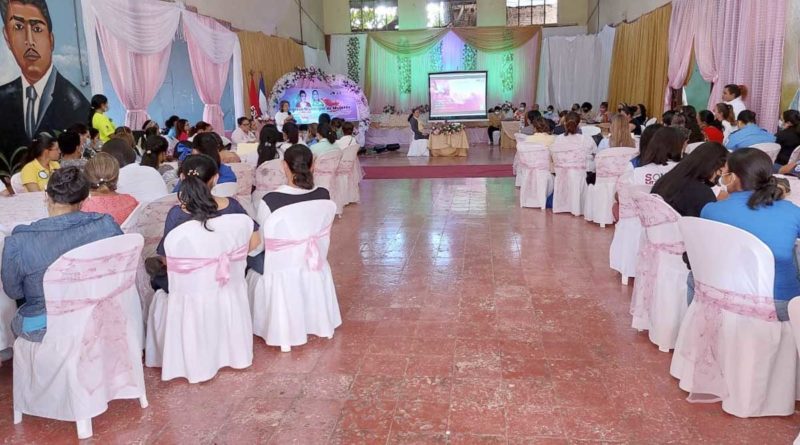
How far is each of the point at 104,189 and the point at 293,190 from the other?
0.97m

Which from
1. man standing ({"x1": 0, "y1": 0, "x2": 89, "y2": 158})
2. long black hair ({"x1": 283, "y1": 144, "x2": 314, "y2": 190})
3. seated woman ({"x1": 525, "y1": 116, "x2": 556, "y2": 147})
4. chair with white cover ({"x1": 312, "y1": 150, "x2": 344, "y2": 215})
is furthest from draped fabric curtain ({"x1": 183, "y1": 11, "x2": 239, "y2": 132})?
long black hair ({"x1": 283, "y1": 144, "x2": 314, "y2": 190})

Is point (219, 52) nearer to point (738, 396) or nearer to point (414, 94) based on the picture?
point (414, 94)

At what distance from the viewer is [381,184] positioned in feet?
32.1

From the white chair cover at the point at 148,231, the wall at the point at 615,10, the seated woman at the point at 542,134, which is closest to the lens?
the white chair cover at the point at 148,231

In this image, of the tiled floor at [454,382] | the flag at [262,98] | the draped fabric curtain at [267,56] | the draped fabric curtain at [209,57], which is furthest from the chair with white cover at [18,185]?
the flag at [262,98]

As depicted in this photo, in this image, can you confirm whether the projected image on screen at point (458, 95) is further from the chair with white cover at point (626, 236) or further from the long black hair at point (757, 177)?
the long black hair at point (757, 177)

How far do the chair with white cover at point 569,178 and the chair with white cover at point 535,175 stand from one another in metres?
0.24

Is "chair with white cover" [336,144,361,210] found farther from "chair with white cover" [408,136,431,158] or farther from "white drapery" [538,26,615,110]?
"white drapery" [538,26,615,110]

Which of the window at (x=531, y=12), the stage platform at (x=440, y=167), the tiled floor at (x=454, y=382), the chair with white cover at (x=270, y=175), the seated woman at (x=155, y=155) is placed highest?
the window at (x=531, y=12)

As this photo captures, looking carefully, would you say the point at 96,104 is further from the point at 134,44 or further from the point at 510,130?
the point at 510,130

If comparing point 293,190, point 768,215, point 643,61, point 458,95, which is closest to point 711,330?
point 768,215

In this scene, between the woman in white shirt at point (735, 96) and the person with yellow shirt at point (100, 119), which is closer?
the person with yellow shirt at point (100, 119)

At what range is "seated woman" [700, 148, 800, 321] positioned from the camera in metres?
2.49

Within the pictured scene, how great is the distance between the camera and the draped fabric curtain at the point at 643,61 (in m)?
10.8
